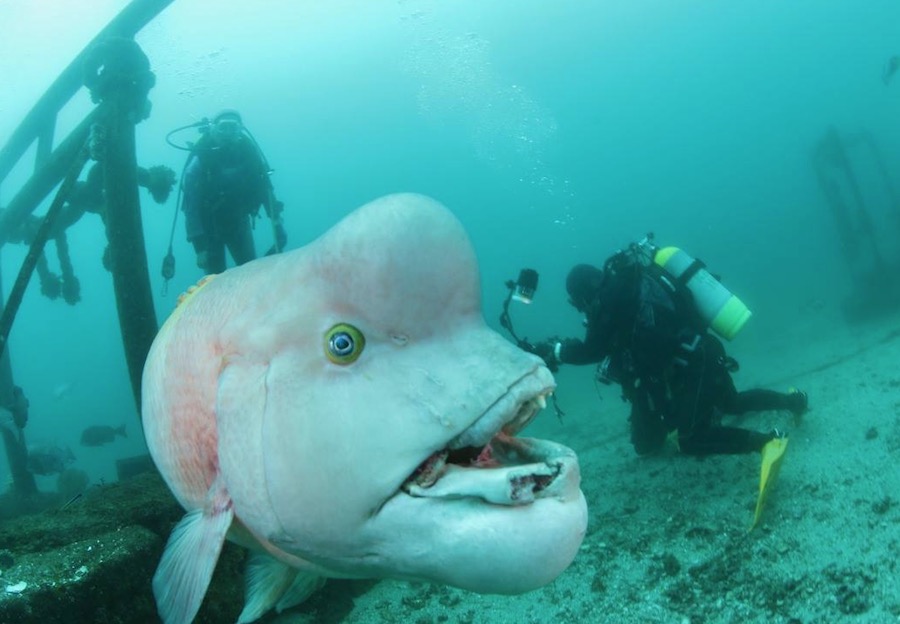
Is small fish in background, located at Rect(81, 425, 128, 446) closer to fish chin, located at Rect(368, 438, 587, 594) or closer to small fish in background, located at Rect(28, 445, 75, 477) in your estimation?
small fish in background, located at Rect(28, 445, 75, 477)

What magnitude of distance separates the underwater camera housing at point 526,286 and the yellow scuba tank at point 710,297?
203 cm

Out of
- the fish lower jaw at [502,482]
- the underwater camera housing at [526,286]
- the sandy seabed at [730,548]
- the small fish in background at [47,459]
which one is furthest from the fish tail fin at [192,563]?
the small fish in background at [47,459]

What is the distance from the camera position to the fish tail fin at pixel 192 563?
5.45 feet

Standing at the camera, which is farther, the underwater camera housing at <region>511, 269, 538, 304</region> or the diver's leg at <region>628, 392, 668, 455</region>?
the diver's leg at <region>628, 392, 668, 455</region>

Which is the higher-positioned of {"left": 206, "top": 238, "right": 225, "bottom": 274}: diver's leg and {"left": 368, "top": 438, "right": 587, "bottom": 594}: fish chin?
{"left": 368, "top": 438, "right": 587, "bottom": 594}: fish chin

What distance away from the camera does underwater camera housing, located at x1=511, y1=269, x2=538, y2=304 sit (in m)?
5.51

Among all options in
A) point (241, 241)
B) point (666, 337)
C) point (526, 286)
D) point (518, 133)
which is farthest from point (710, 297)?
point (518, 133)

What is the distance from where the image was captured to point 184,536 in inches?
71.3

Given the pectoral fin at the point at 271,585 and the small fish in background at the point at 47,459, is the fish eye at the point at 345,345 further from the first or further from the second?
the small fish in background at the point at 47,459

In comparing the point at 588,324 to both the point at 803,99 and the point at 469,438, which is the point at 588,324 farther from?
the point at 803,99

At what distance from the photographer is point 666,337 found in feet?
20.3

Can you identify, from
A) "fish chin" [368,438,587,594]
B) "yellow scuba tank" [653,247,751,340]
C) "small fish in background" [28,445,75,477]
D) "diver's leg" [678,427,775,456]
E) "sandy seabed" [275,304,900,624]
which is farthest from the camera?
"small fish in background" [28,445,75,477]

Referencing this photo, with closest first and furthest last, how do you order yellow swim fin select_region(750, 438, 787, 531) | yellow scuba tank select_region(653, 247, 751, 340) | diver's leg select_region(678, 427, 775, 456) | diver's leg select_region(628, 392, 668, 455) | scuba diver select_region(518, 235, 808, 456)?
yellow swim fin select_region(750, 438, 787, 531), diver's leg select_region(678, 427, 775, 456), scuba diver select_region(518, 235, 808, 456), yellow scuba tank select_region(653, 247, 751, 340), diver's leg select_region(628, 392, 668, 455)

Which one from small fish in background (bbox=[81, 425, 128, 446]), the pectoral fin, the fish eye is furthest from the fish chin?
small fish in background (bbox=[81, 425, 128, 446])
